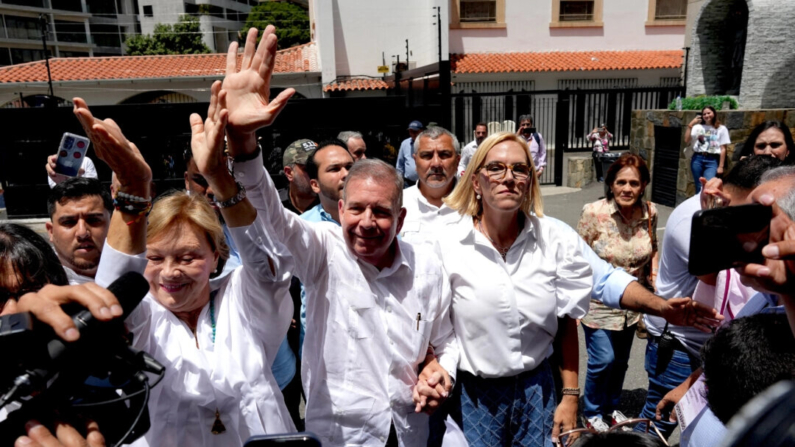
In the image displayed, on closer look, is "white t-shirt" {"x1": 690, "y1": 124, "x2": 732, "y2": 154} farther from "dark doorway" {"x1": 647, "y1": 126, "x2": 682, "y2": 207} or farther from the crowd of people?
the crowd of people

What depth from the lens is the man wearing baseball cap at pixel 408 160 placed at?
7789 mm

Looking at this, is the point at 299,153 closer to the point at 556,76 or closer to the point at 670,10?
the point at 556,76

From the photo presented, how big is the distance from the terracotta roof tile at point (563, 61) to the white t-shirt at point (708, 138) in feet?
50.2

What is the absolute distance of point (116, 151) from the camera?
5.26ft

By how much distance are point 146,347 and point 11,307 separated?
0.54 meters

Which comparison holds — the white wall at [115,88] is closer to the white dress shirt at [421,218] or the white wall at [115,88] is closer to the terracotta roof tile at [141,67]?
the terracotta roof tile at [141,67]

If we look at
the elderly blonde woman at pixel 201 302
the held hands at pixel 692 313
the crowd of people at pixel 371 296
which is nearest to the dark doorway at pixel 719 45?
the crowd of people at pixel 371 296

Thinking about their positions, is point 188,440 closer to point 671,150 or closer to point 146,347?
point 146,347

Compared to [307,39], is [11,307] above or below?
below

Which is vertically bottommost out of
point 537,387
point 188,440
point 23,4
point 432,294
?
point 537,387

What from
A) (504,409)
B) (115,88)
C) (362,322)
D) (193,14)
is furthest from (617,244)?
(193,14)

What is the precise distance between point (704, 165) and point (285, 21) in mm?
41320

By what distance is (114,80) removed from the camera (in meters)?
23.6

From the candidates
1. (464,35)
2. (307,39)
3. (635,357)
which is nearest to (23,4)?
(307,39)
